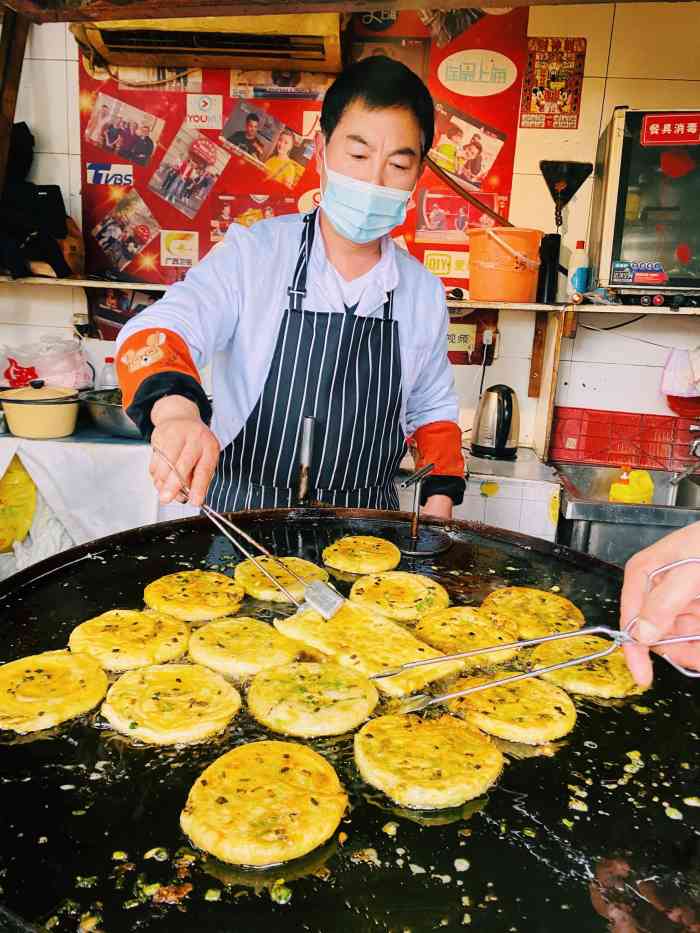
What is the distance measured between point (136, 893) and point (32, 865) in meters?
0.17

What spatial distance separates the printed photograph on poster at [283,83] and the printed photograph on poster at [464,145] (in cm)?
77

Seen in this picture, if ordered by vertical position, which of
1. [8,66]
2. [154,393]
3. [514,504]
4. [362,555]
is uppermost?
[8,66]

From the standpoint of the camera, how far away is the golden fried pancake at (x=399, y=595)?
1.98m

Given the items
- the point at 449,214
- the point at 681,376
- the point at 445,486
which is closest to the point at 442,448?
the point at 445,486

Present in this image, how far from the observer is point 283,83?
439 cm

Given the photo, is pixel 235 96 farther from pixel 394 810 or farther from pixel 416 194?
pixel 394 810

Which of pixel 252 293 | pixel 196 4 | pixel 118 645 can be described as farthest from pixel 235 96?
pixel 118 645

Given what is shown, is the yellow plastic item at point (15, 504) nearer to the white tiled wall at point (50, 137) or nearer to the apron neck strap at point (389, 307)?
the white tiled wall at point (50, 137)

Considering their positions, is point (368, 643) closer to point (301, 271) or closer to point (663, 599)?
point (663, 599)

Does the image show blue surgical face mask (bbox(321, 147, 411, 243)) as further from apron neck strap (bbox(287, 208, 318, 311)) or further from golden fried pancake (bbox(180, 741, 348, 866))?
golden fried pancake (bbox(180, 741, 348, 866))

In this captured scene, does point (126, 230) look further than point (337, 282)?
Yes

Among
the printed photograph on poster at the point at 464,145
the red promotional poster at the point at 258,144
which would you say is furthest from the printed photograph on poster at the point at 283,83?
the printed photograph on poster at the point at 464,145

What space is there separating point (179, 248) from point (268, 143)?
906mm

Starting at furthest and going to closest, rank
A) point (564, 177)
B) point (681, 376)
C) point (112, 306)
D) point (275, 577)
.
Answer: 1. point (112, 306)
2. point (681, 376)
3. point (564, 177)
4. point (275, 577)
